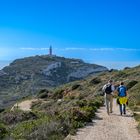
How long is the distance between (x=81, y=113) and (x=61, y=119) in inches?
88.4

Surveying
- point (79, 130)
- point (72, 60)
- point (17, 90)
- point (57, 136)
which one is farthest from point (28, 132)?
point (72, 60)

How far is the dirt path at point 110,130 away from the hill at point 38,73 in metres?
108

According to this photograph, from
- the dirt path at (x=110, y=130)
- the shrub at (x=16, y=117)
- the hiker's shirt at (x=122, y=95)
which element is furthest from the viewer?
the hiker's shirt at (x=122, y=95)

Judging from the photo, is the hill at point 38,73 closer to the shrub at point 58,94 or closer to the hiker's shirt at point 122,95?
the shrub at point 58,94

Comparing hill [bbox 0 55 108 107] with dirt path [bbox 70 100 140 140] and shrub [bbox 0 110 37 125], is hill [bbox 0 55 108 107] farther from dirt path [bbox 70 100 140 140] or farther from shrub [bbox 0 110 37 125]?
dirt path [bbox 70 100 140 140]

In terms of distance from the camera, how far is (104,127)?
18656mm

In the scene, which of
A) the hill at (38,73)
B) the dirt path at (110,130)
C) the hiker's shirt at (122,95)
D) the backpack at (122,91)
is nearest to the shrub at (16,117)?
the dirt path at (110,130)

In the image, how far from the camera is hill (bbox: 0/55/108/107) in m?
142

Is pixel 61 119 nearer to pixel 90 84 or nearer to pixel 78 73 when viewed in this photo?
pixel 90 84

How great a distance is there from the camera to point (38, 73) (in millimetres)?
163250

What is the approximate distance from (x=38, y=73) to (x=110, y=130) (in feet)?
479

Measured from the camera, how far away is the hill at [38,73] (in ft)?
468

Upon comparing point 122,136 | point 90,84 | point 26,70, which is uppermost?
point 26,70

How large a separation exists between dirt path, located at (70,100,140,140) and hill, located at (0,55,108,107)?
355 feet
